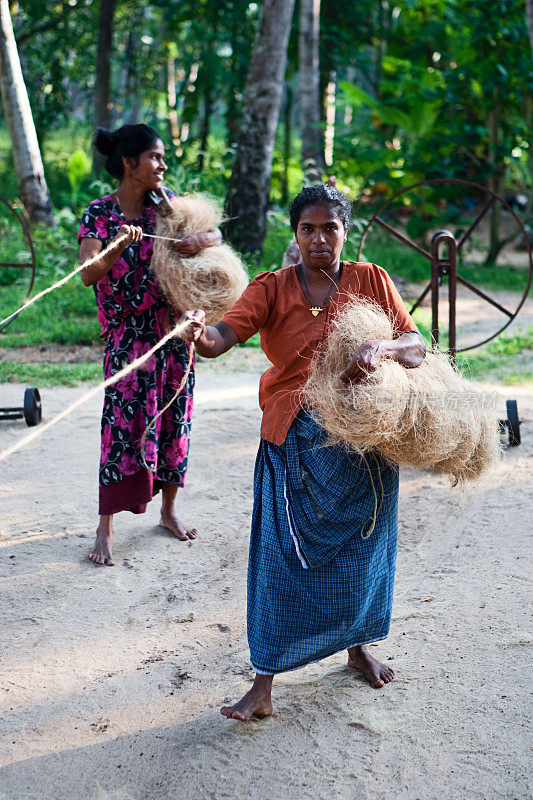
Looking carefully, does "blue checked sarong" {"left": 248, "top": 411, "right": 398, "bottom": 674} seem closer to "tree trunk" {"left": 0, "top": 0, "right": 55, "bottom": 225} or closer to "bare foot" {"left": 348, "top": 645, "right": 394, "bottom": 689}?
"bare foot" {"left": 348, "top": 645, "right": 394, "bottom": 689}

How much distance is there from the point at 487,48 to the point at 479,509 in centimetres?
890

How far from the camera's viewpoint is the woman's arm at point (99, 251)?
2.92 metres

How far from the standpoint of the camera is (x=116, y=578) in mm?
3170

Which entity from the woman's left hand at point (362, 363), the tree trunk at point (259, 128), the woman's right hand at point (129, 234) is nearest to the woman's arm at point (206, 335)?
the woman's left hand at point (362, 363)

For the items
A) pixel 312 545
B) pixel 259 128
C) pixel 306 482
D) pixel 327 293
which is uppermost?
pixel 259 128

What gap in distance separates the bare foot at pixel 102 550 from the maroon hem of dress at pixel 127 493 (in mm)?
106

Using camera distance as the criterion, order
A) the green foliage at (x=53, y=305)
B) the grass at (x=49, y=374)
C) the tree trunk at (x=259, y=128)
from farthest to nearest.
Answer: the tree trunk at (x=259, y=128) < the green foliage at (x=53, y=305) < the grass at (x=49, y=374)

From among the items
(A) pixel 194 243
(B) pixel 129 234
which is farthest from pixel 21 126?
(B) pixel 129 234

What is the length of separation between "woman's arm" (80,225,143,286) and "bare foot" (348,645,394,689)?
5.42 feet

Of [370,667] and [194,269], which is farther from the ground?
[194,269]

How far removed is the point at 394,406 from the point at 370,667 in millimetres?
970

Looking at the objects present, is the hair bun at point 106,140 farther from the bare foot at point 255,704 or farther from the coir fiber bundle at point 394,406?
the bare foot at point 255,704

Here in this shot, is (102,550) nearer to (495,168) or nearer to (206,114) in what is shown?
(495,168)

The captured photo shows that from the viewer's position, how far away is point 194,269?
126 inches
